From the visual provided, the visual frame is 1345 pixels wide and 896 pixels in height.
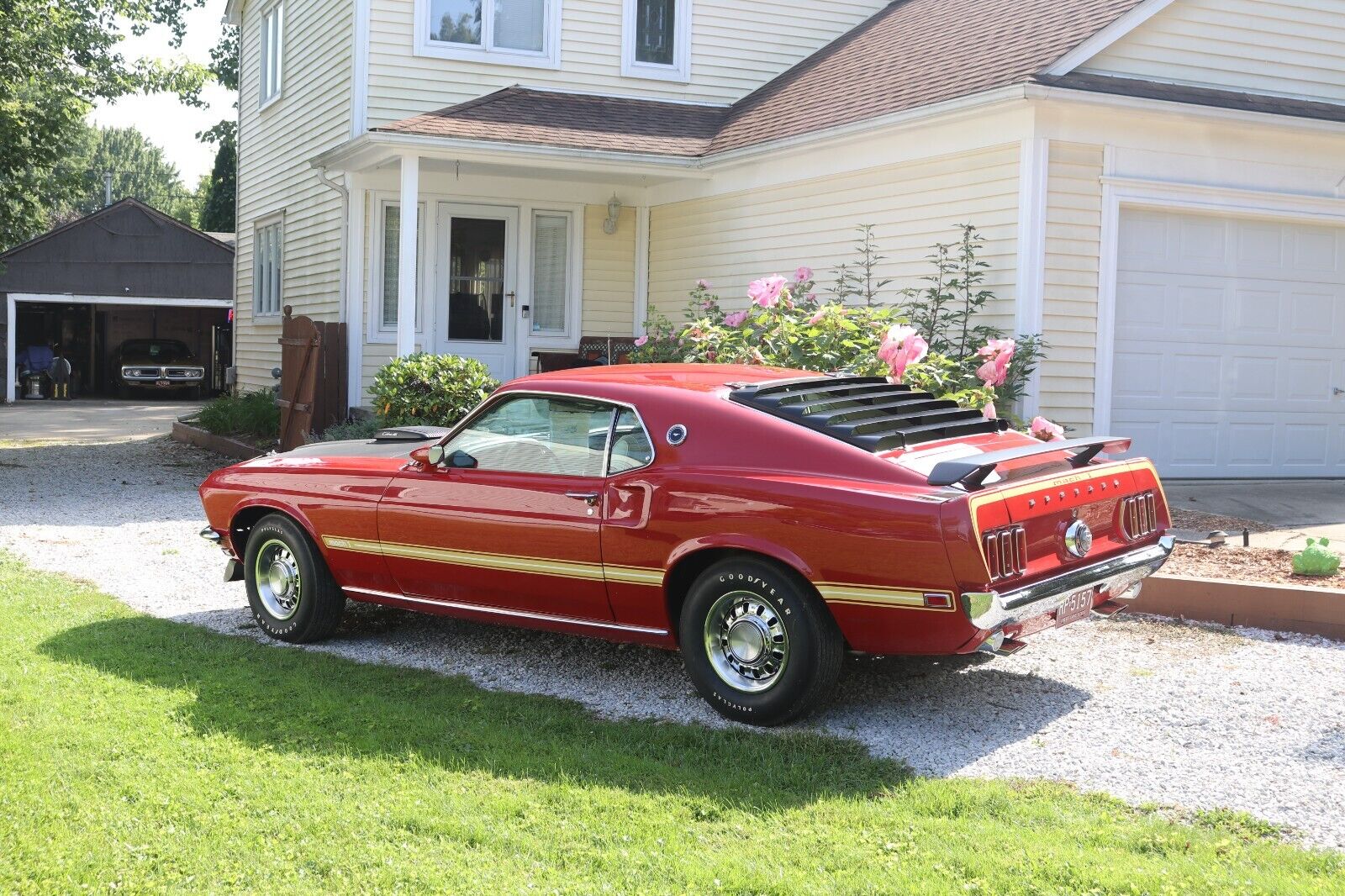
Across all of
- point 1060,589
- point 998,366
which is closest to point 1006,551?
point 1060,589

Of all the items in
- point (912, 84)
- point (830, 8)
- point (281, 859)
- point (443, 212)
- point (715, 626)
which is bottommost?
point (281, 859)

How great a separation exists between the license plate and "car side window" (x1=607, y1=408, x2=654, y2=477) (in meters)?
1.73

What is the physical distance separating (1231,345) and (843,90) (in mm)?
4674

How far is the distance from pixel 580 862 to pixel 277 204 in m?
16.4

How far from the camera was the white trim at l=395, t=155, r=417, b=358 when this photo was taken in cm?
1280

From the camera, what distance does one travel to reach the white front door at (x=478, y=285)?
15469 millimetres

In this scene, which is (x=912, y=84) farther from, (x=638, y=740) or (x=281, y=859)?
(x=281, y=859)

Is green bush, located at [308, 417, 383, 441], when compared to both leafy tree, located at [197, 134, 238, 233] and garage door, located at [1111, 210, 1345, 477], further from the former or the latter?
leafy tree, located at [197, 134, 238, 233]

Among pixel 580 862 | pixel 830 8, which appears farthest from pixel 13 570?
pixel 830 8

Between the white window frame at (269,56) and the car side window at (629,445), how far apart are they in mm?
14400

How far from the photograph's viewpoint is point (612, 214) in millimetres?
15727

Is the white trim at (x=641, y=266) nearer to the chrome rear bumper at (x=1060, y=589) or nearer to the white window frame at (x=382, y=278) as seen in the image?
the white window frame at (x=382, y=278)

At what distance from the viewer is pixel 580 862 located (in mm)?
3898

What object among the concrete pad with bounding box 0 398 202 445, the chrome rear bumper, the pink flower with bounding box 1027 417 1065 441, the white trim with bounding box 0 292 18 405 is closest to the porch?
the concrete pad with bounding box 0 398 202 445
